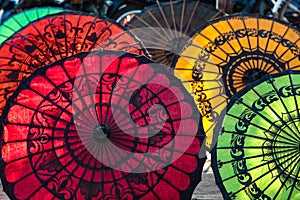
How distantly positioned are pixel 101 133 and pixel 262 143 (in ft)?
3.18

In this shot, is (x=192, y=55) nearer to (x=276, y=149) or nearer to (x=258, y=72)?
(x=258, y=72)

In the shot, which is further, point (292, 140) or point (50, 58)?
point (50, 58)

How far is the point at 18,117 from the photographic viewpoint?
3.38 m

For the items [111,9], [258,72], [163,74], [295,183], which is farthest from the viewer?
[111,9]

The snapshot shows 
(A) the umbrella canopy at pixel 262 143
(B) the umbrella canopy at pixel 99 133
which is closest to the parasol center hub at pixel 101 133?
(B) the umbrella canopy at pixel 99 133

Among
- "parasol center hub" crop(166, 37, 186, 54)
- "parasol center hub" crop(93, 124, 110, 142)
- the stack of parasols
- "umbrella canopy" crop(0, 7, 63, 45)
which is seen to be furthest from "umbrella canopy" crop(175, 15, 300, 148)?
"umbrella canopy" crop(0, 7, 63, 45)

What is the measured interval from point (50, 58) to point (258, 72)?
1.66 m

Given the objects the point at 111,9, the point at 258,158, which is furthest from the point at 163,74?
the point at 111,9

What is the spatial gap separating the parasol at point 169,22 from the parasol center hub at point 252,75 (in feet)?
4.12

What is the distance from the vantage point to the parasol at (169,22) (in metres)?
5.62

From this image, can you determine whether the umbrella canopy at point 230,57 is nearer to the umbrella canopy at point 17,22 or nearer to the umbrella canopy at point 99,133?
the umbrella canopy at point 99,133

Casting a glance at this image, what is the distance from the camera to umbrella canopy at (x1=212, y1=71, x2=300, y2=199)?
3316 mm

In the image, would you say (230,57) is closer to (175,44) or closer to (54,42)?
(175,44)

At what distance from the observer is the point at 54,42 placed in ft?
15.1
